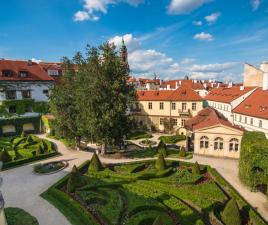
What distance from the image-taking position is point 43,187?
824 inches

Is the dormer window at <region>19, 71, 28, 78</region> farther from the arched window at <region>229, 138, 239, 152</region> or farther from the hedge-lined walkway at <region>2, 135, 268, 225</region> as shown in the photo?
the arched window at <region>229, 138, 239, 152</region>

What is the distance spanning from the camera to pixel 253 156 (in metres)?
19.8

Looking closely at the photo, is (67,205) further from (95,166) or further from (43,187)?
(95,166)

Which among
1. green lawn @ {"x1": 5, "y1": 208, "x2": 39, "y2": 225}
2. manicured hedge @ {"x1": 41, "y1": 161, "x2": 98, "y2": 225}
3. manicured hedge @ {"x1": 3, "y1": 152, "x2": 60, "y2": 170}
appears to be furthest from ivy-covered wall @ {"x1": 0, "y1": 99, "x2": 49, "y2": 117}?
green lawn @ {"x1": 5, "y1": 208, "x2": 39, "y2": 225}

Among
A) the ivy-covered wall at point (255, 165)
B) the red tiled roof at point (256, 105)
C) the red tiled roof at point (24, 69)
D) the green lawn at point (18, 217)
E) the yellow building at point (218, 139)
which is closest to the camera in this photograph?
the green lawn at point (18, 217)

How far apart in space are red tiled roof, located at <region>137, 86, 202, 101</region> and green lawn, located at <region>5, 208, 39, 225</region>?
123 ft

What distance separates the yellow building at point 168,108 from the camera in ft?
155

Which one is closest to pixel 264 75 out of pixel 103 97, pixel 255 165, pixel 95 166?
pixel 255 165

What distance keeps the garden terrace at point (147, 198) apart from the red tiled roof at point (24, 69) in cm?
3063

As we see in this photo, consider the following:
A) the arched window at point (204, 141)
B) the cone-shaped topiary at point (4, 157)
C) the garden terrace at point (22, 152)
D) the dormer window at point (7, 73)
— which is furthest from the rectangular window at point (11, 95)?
the arched window at point (204, 141)

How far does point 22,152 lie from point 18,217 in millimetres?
17029

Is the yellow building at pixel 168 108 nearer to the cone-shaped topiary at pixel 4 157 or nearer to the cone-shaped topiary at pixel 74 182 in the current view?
the cone-shaped topiary at pixel 74 182

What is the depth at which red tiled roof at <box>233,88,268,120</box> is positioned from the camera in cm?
3452

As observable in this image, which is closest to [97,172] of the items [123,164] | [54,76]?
[123,164]
